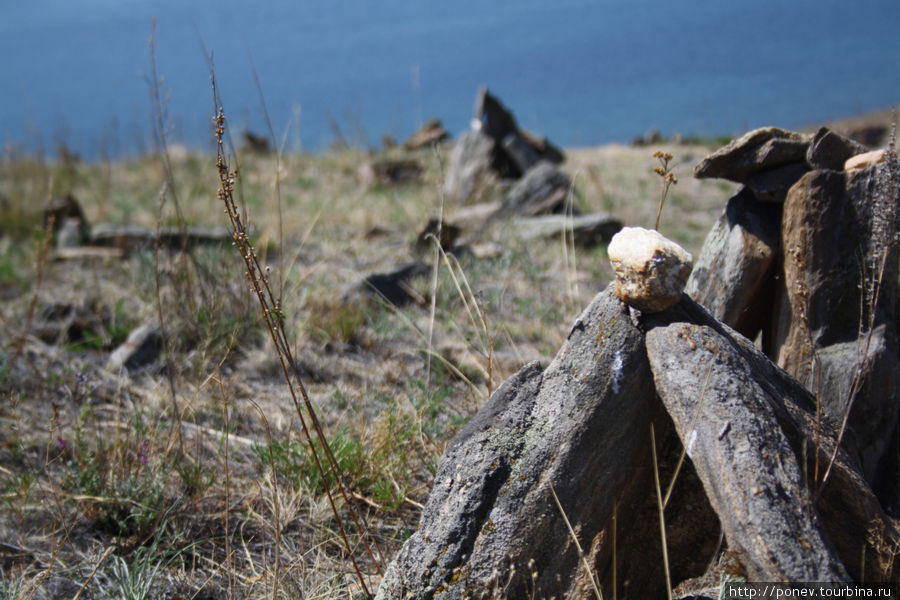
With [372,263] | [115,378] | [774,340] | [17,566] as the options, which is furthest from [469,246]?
[17,566]

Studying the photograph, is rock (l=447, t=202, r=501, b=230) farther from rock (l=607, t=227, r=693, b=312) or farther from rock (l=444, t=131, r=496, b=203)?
rock (l=607, t=227, r=693, b=312)

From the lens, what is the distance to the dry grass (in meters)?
2.69

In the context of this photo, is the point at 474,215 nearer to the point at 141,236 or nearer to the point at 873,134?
the point at 141,236

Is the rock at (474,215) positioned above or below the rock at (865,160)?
below

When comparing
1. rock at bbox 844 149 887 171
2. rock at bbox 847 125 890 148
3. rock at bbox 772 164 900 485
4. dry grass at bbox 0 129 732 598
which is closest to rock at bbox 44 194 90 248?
dry grass at bbox 0 129 732 598

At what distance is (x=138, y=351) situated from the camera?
4363 mm

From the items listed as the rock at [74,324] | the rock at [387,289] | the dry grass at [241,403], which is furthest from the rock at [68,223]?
the rock at [387,289]

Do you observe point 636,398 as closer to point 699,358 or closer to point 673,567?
point 699,358

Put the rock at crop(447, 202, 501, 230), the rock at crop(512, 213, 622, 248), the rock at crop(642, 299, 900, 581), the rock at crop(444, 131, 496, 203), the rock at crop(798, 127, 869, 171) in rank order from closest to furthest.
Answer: the rock at crop(642, 299, 900, 581) < the rock at crop(798, 127, 869, 171) < the rock at crop(512, 213, 622, 248) < the rock at crop(447, 202, 501, 230) < the rock at crop(444, 131, 496, 203)

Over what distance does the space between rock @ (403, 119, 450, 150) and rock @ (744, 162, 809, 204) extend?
8488mm

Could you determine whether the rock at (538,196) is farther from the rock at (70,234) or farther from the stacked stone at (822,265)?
the stacked stone at (822,265)

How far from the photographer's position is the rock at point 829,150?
105 inches

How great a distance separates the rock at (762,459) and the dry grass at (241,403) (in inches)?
21.7

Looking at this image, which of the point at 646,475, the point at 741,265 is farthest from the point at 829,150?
the point at 646,475
